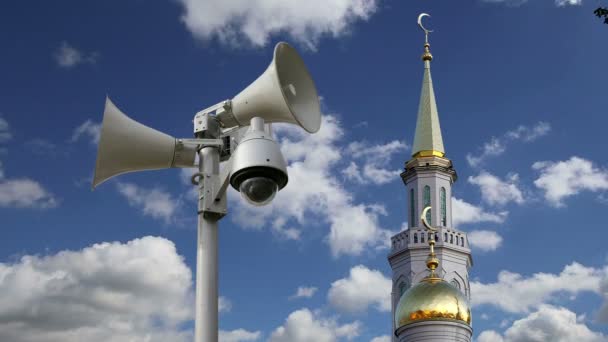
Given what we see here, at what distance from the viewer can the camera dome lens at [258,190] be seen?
7062 millimetres

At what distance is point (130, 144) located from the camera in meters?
7.73

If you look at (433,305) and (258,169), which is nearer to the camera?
(258,169)

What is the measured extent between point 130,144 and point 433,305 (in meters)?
23.9

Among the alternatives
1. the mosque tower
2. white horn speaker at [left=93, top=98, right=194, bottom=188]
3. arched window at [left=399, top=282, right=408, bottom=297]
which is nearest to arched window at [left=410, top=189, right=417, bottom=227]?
the mosque tower

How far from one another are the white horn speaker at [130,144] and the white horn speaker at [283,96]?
1.99 ft

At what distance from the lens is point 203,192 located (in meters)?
7.50

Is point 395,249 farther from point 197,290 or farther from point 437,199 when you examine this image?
point 197,290

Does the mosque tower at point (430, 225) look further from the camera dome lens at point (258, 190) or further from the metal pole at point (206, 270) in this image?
the camera dome lens at point (258, 190)

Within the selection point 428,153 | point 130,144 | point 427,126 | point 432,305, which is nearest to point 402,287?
point 428,153

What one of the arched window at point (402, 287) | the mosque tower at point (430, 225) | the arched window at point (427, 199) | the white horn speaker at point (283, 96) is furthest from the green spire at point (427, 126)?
the white horn speaker at point (283, 96)

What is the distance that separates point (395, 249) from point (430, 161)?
13.4 feet

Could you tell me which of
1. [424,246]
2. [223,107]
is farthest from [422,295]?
[223,107]

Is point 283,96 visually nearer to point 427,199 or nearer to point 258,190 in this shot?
point 258,190

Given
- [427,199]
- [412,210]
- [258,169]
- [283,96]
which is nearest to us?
[258,169]
